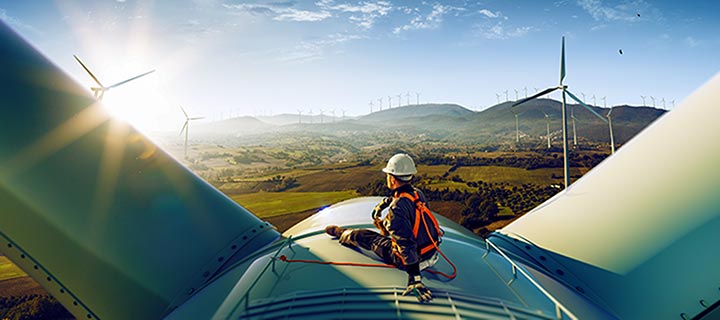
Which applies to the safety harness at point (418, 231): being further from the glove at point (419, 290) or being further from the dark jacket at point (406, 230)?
the glove at point (419, 290)

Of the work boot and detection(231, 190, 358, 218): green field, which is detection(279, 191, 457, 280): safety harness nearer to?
the work boot

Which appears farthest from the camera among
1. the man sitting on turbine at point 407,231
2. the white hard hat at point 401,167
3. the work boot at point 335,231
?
the work boot at point 335,231

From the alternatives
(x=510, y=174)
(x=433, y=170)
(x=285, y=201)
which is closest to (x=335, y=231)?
(x=285, y=201)

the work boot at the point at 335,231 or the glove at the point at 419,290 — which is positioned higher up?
the work boot at the point at 335,231

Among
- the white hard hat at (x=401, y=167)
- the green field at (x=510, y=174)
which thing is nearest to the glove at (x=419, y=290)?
the white hard hat at (x=401, y=167)

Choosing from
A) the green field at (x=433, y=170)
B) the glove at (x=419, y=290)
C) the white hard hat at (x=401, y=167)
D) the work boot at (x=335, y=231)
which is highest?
the white hard hat at (x=401, y=167)

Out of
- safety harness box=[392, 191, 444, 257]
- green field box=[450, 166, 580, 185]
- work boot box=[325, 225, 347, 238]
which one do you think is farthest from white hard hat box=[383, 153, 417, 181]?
green field box=[450, 166, 580, 185]

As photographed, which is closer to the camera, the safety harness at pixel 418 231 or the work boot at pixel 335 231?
the safety harness at pixel 418 231
